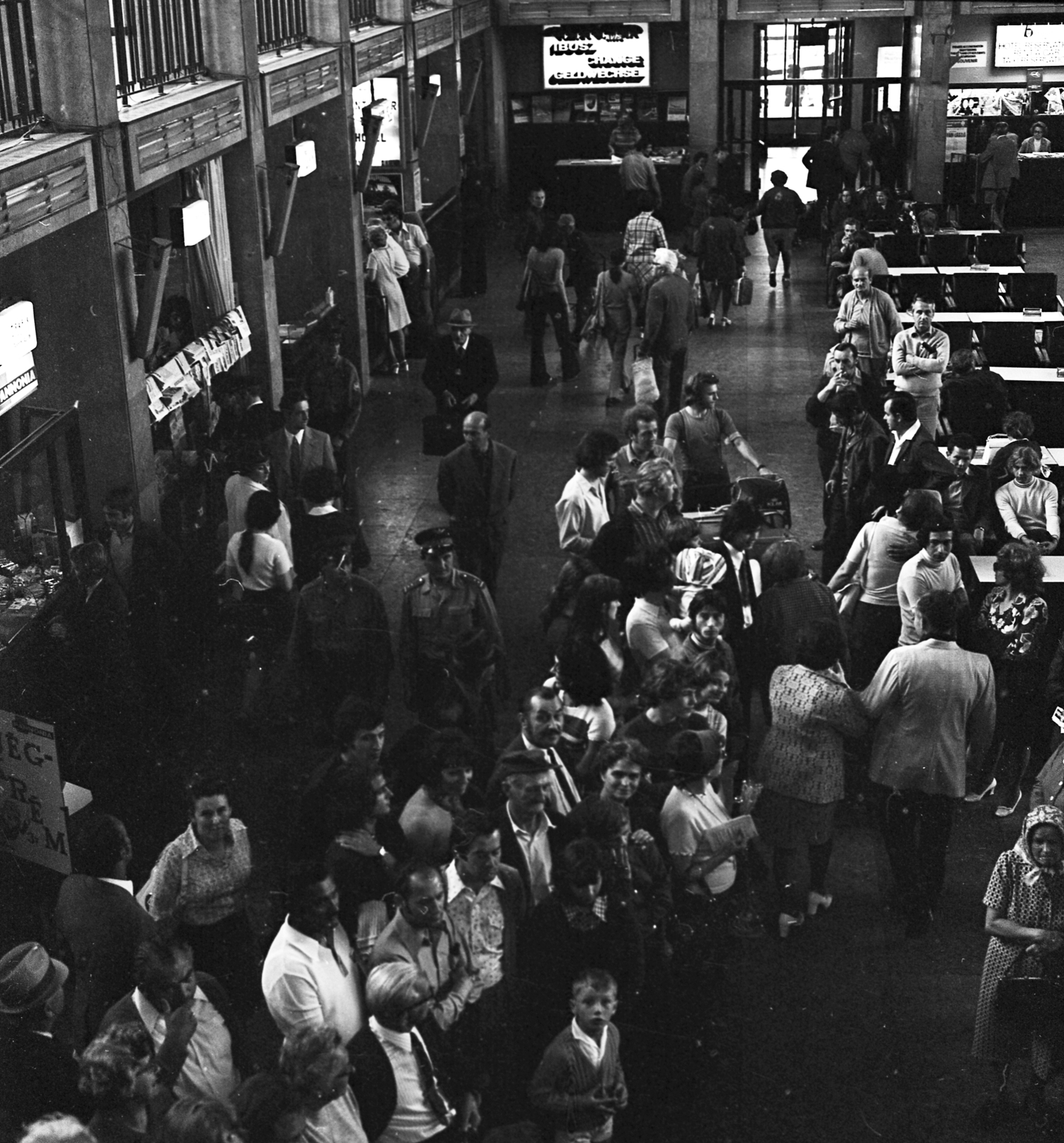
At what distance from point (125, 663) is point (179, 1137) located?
16.2 feet

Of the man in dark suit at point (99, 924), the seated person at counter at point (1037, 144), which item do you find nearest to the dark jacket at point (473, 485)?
the man in dark suit at point (99, 924)

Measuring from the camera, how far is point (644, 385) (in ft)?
39.6

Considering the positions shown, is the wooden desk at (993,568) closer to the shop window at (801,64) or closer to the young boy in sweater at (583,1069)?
the young boy in sweater at (583,1069)

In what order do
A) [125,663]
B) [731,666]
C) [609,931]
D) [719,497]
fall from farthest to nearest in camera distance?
[719,497], [125,663], [731,666], [609,931]

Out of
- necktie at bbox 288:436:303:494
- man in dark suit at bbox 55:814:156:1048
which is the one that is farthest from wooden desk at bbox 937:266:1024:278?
man in dark suit at bbox 55:814:156:1048

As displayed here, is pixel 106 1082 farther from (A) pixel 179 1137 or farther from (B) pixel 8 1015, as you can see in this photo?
(B) pixel 8 1015

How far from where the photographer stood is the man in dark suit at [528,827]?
6469 mm

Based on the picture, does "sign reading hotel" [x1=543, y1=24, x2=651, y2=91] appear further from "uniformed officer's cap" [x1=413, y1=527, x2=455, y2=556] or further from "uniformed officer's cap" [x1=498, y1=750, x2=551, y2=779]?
"uniformed officer's cap" [x1=498, y1=750, x2=551, y2=779]

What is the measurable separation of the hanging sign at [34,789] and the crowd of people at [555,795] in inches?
5.1

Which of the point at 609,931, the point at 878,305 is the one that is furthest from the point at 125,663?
the point at 878,305

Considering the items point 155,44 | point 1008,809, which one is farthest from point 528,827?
point 155,44

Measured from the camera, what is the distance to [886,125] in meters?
27.7

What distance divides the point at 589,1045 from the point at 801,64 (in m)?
26.2

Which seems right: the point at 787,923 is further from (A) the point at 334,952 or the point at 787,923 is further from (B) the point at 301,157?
(B) the point at 301,157
